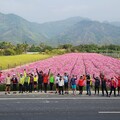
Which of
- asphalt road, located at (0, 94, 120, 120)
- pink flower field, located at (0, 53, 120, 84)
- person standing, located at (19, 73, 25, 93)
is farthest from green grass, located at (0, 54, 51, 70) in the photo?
asphalt road, located at (0, 94, 120, 120)

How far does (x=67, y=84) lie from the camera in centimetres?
2436

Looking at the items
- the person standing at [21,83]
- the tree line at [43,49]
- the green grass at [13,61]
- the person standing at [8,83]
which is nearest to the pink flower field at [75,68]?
the person standing at [8,83]

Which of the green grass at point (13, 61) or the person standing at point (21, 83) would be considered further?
the green grass at point (13, 61)

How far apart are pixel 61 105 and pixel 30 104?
5.22ft

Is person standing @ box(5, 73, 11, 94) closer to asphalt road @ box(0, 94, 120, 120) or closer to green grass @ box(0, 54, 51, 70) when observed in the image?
asphalt road @ box(0, 94, 120, 120)

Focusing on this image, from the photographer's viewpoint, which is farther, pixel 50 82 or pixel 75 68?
pixel 75 68

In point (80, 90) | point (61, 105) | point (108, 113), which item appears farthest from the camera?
point (80, 90)

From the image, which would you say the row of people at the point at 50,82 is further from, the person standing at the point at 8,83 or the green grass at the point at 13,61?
the green grass at the point at 13,61

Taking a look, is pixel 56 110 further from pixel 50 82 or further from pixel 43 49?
pixel 43 49

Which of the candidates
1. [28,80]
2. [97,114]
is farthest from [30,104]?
[28,80]

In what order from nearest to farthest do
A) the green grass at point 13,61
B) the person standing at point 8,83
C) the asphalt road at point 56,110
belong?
the asphalt road at point 56,110
the person standing at point 8,83
the green grass at point 13,61

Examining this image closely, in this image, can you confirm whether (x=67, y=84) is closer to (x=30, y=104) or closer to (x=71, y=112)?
(x=30, y=104)

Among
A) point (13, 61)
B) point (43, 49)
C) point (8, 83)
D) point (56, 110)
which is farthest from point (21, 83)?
point (43, 49)

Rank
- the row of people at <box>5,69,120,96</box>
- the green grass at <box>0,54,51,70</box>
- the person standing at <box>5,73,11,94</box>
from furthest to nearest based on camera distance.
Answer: the green grass at <box>0,54,51,70</box> < the person standing at <box>5,73,11,94</box> < the row of people at <box>5,69,120,96</box>
